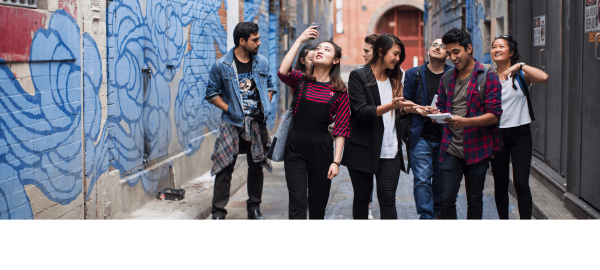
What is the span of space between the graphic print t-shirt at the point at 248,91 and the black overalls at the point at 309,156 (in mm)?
1186

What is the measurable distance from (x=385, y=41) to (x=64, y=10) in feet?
8.25

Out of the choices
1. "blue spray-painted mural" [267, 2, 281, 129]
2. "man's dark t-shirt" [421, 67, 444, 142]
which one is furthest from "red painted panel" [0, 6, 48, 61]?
"blue spray-painted mural" [267, 2, 281, 129]

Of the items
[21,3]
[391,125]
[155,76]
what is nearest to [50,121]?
[21,3]

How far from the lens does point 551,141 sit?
22.4ft

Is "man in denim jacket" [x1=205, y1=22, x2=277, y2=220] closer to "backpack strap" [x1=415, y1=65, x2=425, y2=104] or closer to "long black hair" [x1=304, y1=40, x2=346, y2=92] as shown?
"long black hair" [x1=304, y1=40, x2=346, y2=92]

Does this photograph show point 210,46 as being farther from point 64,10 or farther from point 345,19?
point 345,19

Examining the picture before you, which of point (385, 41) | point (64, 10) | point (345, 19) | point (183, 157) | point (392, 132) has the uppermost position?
point (345, 19)

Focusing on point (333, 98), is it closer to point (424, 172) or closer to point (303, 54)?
point (303, 54)

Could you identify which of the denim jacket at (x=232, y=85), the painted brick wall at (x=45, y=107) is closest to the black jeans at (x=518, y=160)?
the denim jacket at (x=232, y=85)

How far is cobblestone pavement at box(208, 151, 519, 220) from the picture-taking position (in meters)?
5.76

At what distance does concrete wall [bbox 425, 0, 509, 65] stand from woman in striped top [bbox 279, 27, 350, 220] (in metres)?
5.92

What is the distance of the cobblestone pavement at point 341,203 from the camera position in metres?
5.76

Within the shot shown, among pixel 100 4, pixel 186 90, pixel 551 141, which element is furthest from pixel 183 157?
pixel 551 141

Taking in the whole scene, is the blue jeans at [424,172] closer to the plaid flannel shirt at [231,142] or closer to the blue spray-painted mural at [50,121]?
the plaid flannel shirt at [231,142]
